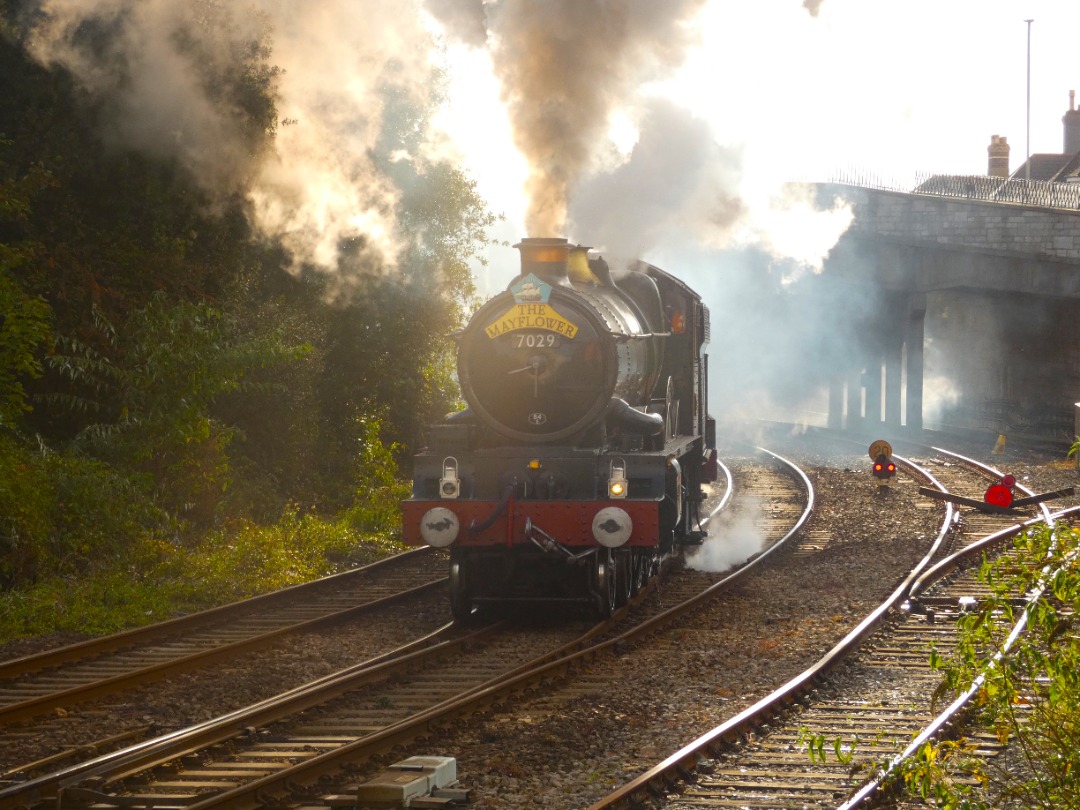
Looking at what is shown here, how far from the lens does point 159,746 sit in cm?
677

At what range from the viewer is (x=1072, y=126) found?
2333 inches

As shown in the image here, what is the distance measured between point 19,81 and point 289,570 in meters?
6.32

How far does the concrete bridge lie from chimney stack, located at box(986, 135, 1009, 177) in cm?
1509

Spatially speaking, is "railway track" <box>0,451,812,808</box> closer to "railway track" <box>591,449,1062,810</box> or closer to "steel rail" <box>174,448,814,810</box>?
"steel rail" <box>174,448,814,810</box>

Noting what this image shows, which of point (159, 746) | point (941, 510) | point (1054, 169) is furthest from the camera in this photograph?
point (1054, 169)

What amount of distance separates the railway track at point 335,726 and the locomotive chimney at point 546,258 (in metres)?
2.95

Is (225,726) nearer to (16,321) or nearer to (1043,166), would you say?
(16,321)

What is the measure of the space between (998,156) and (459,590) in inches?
1913

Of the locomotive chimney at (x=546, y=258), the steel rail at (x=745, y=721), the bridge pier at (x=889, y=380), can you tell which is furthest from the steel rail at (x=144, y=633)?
the bridge pier at (x=889, y=380)

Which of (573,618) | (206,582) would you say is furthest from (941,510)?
(206,582)

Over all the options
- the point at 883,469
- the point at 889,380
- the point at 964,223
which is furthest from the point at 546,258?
the point at 889,380

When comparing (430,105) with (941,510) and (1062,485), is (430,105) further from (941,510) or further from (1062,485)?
(1062,485)

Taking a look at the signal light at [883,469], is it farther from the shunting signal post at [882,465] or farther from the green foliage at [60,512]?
the green foliage at [60,512]

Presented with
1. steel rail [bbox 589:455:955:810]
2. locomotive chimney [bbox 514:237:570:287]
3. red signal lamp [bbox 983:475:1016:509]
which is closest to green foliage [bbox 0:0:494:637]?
locomotive chimney [bbox 514:237:570:287]
